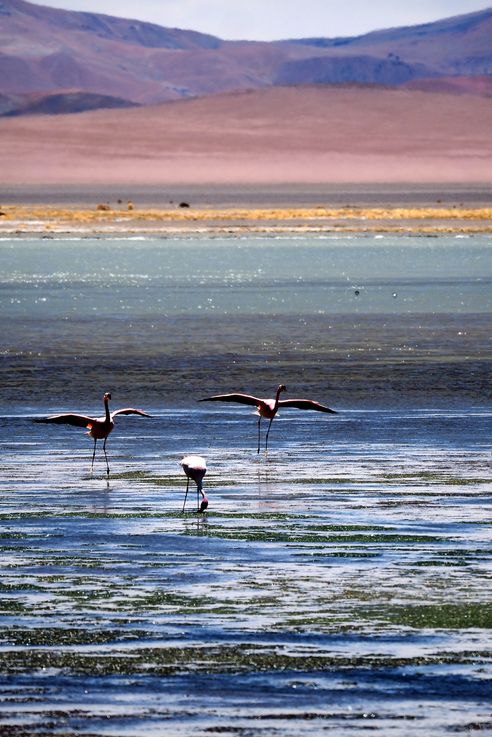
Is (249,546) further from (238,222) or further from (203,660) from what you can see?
(238,222)

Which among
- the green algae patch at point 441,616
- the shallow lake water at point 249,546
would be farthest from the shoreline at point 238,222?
the green algae patch at point 441,616

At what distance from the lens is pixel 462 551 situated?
11.8 meters

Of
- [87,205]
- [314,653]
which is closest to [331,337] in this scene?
[314,653]

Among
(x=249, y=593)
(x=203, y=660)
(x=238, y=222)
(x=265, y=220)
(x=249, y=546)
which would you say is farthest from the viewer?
(x=265, y=220)

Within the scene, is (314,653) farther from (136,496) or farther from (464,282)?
(464,282)

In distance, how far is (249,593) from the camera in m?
10.6

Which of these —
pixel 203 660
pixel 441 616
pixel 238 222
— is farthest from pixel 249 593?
pixel 238 222

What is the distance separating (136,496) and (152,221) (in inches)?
2844

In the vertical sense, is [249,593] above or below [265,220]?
above

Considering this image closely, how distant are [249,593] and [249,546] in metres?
1.48

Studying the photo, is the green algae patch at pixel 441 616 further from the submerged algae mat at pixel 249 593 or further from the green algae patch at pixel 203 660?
the green algae patch at pixel 203 660

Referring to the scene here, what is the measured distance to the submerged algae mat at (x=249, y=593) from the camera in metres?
8.44

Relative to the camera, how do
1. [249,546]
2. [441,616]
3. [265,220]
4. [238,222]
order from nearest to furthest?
[441,616] → [249,546] → [238,222] → [265,220]

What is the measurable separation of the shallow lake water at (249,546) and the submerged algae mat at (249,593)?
2cm
